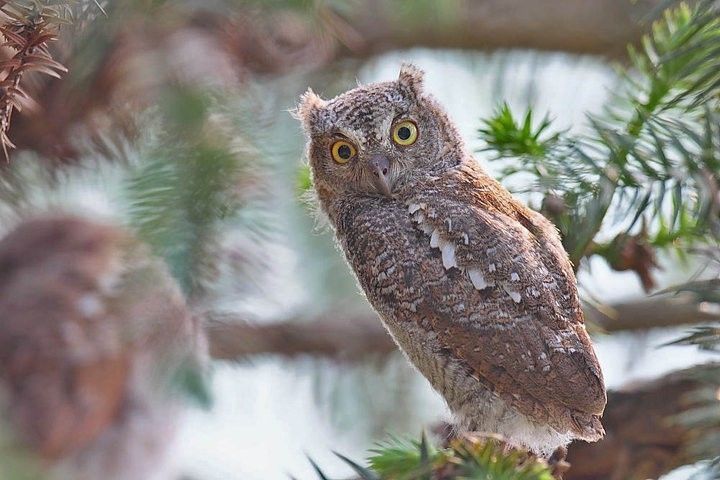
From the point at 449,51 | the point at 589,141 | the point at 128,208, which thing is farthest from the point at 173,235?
the point at 449,51

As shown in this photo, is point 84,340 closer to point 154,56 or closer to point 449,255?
point 154,56

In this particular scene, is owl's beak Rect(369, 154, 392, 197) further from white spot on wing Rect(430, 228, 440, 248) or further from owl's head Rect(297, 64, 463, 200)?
white spot on wing Rect(430, 228, 440, 248)

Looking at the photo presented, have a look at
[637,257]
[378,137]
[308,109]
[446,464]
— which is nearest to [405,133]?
[378,137]

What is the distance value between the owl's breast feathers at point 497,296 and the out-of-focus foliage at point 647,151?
0.11m

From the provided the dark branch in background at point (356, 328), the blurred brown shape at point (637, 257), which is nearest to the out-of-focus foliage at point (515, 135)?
the blurred brown shape at point (637, 257)

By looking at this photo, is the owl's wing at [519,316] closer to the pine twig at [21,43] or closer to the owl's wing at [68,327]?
the owl's wing at [68,327]

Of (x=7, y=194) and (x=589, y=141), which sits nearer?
(x=589, y=141)

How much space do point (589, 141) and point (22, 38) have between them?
3.59 ft

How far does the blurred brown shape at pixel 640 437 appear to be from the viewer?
2.20 metres

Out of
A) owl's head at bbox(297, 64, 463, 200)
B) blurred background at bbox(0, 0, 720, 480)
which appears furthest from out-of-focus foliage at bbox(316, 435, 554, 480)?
owl's head at bbox(297, 64, 463, 200)

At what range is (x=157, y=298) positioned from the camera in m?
1.82

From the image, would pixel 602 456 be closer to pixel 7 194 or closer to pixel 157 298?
pixel 157 298

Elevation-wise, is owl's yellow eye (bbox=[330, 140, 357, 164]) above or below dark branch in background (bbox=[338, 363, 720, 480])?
above

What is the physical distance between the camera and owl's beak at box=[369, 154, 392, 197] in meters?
2.39
